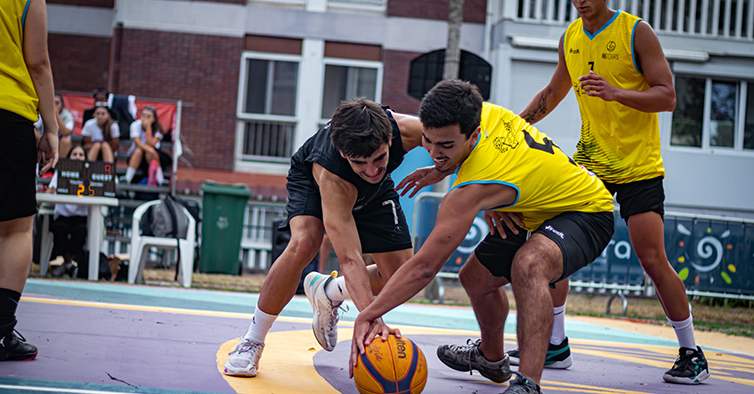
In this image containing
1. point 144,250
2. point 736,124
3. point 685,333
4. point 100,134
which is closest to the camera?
point 685,333

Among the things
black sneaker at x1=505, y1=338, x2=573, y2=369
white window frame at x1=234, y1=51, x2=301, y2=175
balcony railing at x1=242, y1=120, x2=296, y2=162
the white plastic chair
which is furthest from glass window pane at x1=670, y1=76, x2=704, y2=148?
black sneaker at x1=505, y1=338, x2=573, y2=369

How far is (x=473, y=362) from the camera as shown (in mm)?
3676

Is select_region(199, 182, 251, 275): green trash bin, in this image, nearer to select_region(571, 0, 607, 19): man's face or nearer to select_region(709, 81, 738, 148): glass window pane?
select_region(571, 0, 607, 19): man's face

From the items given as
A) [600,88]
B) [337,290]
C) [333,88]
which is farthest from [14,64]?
[333,88]

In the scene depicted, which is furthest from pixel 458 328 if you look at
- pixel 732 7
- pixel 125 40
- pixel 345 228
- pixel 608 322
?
pixel 732 7

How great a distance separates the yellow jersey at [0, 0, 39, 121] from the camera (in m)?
3.17

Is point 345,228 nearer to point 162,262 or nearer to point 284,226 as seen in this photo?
point 284,226

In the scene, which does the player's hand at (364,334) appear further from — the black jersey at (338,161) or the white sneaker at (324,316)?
the black jersey at (338,161)

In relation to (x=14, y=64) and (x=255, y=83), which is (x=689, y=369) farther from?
(x=255, y=83)

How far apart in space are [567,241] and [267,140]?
12.7m

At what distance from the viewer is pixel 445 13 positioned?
15.3 m

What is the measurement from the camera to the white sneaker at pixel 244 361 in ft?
10.6

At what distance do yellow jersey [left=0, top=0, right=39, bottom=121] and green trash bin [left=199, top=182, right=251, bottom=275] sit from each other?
6.61 metres

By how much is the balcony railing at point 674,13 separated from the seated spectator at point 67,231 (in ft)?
32.6
